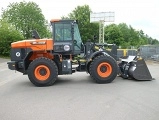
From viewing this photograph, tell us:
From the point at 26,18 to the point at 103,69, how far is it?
1905 inches

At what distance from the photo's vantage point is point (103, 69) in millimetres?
11117

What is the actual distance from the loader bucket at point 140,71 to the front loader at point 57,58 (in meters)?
0.89

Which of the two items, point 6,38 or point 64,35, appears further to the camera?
point 6,38

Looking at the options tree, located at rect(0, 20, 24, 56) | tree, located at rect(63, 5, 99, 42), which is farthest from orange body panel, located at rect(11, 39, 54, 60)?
tree, located at rect(63, 5, 99, 42)

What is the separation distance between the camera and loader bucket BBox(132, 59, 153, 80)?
11.4 m

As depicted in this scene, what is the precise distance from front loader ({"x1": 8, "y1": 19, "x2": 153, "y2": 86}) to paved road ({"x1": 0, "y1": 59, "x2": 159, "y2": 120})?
0.79 metres

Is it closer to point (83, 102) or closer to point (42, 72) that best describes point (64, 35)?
point (42, 72)

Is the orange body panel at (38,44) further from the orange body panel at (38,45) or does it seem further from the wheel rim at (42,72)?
the wheel rim at (42,72)

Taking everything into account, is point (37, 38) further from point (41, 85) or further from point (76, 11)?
point (76, 11)

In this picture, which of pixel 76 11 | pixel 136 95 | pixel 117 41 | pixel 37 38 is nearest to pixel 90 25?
pixel 76 11

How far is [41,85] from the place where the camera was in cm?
1072

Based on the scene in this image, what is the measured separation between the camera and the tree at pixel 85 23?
5406cm

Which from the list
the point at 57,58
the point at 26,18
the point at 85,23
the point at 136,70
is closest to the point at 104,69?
the point at 136,70

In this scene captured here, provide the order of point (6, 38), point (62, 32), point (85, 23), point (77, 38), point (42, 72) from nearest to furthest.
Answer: point (42, 72)
point (62, 32)
point (77, 38)
point (6, 38)
point (85, 23)
